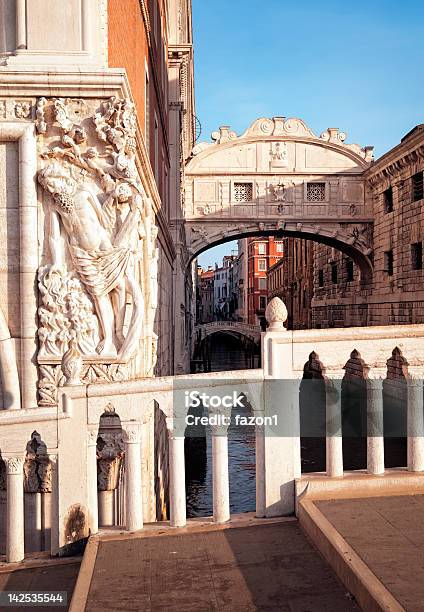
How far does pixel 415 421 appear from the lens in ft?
16.2

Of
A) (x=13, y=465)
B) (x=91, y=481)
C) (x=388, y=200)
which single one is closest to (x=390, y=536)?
(x=91, y=481)

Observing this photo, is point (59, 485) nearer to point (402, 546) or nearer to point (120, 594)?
point (120, 594)

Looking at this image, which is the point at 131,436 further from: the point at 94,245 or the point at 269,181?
the point at 269,181

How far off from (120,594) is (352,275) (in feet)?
89.6

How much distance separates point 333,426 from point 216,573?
1.52 m

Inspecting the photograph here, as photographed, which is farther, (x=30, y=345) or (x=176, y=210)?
(x=176, y=210)

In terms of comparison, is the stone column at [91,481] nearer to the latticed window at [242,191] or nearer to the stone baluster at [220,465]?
the stone baluster at [220,465]

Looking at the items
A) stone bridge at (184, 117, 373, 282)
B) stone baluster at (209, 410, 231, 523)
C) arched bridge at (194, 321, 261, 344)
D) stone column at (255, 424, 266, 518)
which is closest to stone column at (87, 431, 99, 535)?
stone baluster at (209, 410, 231, 523)

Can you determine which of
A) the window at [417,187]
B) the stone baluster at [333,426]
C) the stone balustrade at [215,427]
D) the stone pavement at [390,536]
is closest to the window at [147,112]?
the stone balustrade at [215,427]

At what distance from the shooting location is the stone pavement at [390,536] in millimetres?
3355

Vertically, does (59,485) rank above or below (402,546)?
above

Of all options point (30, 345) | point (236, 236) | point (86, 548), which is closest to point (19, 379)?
point (30, 345)

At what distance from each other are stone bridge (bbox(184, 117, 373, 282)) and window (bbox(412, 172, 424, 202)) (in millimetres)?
2865

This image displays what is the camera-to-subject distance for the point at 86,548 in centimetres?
416
